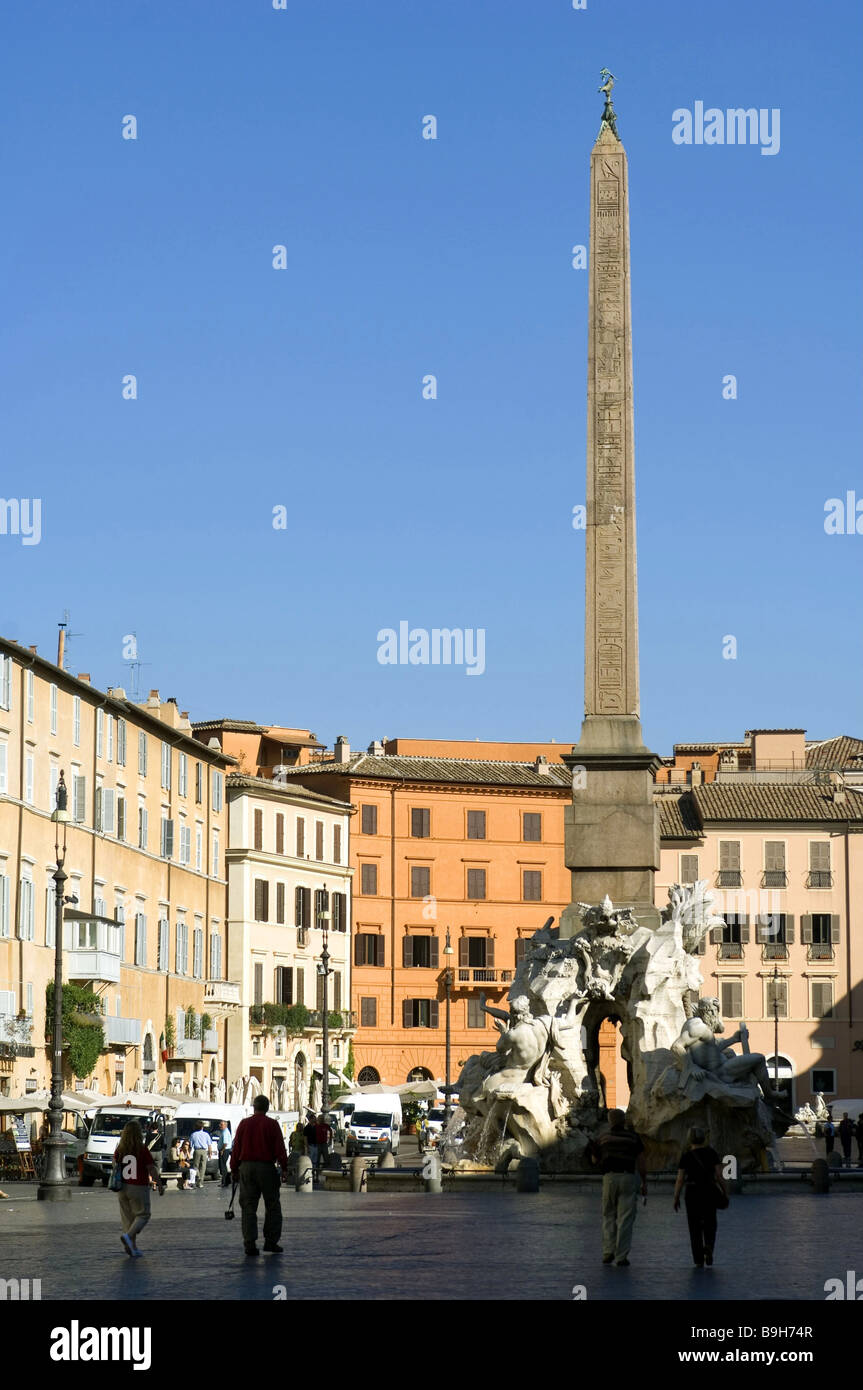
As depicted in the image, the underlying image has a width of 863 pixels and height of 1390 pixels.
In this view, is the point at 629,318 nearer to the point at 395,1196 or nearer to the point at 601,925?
the point at 601,925

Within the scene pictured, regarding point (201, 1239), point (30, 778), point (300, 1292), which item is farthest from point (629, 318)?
point (30, 778)

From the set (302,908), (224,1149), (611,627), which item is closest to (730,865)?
(302,908)

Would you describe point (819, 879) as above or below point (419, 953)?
above

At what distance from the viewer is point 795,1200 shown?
23.7m

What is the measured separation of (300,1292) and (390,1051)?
5731 centimetres

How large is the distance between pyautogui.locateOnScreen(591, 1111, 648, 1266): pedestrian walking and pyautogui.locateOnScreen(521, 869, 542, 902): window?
190 feet

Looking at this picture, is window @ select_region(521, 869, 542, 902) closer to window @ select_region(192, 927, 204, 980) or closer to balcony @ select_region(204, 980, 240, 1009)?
balcony @ select_region(204, 980, 240, 1009)

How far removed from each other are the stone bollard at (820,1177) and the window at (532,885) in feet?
153

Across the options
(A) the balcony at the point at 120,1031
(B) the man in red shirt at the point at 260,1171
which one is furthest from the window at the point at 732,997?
(B) the man in red shirt at the point at 260,1171

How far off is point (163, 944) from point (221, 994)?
5.23 meters

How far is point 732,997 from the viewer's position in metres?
67.3

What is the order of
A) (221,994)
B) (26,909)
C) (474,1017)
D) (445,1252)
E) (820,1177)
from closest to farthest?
(445,1252), (820,1177), (26,909), (221,994), (474,1017)

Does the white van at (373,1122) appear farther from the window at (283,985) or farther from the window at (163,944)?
the window at (283,985)

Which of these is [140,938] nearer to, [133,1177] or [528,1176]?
[528,1176]
